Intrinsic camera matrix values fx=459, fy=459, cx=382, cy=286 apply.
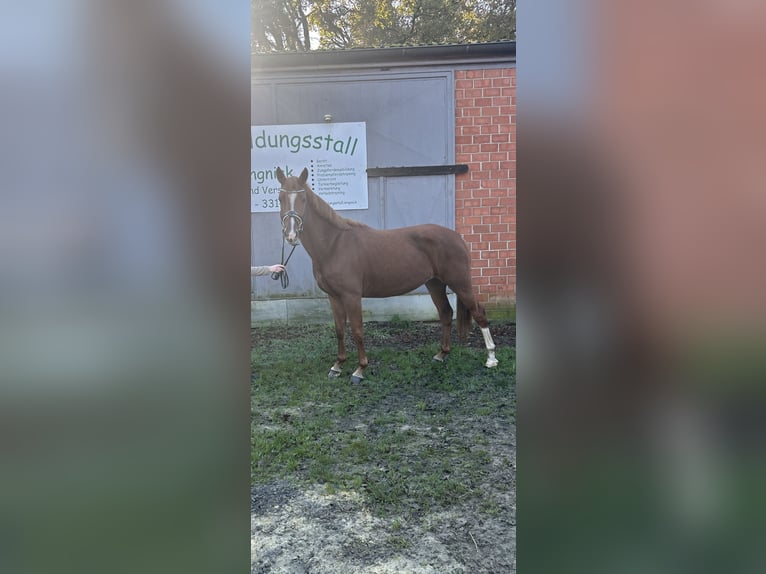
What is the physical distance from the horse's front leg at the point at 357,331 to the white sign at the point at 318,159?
577 mm

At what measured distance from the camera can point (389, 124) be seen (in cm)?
261

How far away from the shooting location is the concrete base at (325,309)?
9.29 ft

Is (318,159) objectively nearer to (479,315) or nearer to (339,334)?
(339,334)

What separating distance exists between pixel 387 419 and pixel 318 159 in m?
1.44

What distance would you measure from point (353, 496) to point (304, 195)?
4.64ft

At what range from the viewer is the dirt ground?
1.00 meters

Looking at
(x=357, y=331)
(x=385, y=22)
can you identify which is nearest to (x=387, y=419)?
(x=357, y=331)

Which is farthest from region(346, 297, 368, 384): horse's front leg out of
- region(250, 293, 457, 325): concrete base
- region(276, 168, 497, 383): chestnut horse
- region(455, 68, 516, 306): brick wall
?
region(455, 68, 516, 306): brick wall

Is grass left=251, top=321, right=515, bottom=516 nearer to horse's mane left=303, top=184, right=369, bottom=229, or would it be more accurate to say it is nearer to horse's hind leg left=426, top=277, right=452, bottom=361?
horse's hind leg left=426, top=277, right=452, bottom=361

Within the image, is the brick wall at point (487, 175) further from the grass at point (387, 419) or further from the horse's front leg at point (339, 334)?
the horse's front leg at point (339, 334)

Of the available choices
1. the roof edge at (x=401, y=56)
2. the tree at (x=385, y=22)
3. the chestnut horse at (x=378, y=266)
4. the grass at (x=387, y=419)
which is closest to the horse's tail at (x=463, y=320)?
the chestnut horse at (x=378, y=266)
